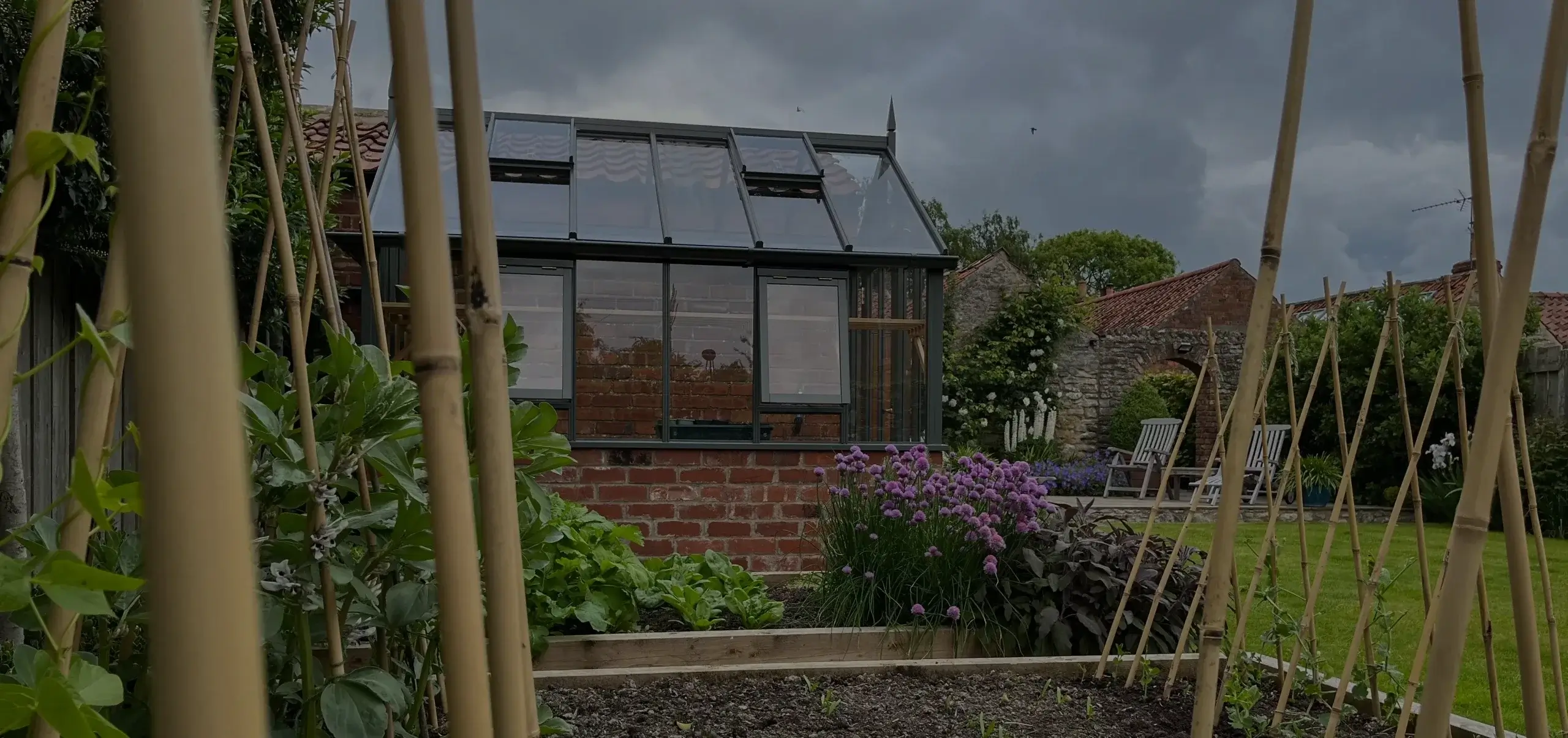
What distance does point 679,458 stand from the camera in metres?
5.49

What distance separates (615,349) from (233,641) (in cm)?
554

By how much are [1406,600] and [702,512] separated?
374 cm

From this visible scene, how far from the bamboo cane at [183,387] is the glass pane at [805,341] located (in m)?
5.56

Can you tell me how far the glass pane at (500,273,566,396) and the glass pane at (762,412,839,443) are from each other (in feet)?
3.84

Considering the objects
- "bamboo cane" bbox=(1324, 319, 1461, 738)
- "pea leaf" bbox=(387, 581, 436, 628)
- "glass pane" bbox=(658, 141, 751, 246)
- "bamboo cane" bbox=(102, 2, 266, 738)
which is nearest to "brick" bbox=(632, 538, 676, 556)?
"glass pane" bbox=(658, 141, 751, 246)

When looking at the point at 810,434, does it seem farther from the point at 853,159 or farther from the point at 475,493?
the point at 475,493

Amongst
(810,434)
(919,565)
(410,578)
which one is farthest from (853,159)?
(410,578)

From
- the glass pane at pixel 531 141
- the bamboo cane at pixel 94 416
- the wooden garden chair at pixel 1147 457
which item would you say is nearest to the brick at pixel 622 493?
the glass pane at pixel 531 141

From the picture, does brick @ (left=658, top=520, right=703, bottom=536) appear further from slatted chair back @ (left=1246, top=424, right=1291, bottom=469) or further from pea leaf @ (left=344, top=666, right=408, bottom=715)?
slatted chair back @ (left=1246, top=424, right=1291, bottom=469)

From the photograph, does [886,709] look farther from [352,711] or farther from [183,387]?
[183,387]


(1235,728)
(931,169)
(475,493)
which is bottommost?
(1235,728)

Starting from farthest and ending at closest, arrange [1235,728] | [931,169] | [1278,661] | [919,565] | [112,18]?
[931,169]
[919,565]
[1278,661]
[1235,728]
[112,18]

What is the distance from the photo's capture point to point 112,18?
26cm

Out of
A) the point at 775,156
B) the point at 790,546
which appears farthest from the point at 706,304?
the point at 790,546
